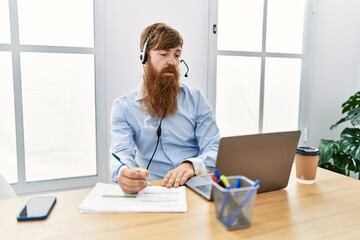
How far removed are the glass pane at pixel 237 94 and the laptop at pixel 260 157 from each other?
5.25 ft

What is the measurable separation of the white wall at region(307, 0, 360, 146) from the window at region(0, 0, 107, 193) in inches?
81.0

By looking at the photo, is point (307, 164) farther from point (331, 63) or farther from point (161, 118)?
point (331, 63)

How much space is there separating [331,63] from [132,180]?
276 cm

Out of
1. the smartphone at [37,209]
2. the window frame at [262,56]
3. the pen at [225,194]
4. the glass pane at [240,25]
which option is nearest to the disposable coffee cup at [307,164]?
the pen at [225,194]

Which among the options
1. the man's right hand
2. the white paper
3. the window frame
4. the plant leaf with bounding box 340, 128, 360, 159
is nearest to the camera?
the white paper

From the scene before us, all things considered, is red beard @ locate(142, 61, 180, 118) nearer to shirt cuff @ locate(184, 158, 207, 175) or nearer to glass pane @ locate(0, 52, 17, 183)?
shirt cuff @ locate(184, 158, 207, 175)

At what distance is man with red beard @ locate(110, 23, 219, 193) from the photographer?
164cm

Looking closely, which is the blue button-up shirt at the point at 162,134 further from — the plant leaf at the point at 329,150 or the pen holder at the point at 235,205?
the plant leaf at the point at 329,150

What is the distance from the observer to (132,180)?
1057 millimetres

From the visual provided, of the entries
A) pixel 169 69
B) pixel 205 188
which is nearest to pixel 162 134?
pixel 169 69

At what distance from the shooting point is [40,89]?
2.08 meters

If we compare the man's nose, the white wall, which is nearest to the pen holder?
the man's nose

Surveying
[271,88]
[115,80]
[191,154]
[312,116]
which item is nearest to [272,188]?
[191,154]

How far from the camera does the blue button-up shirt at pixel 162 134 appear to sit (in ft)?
5.37
